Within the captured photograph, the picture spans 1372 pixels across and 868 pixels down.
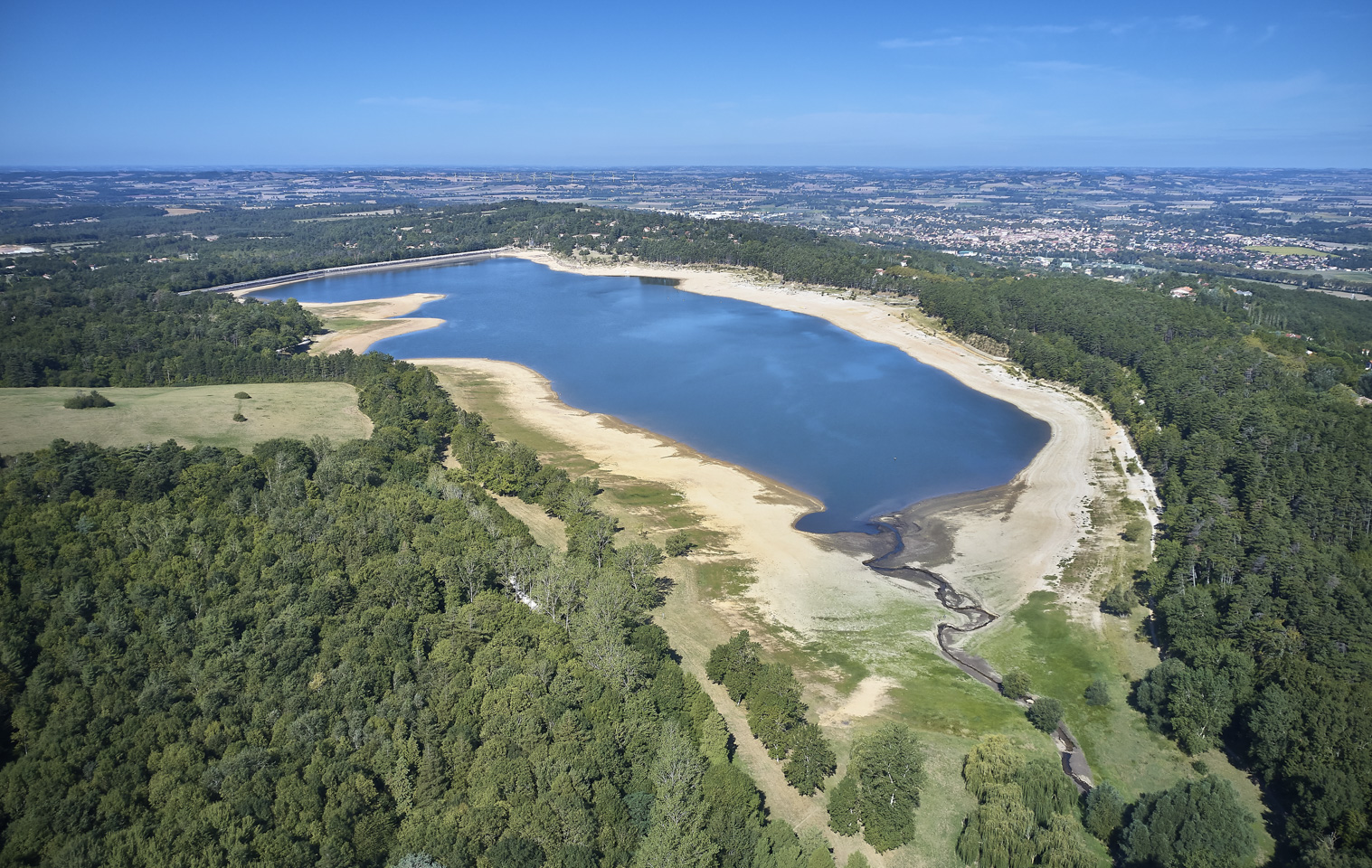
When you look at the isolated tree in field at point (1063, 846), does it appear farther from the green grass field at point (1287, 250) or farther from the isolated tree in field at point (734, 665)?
the green grass field at point (1287, 250)

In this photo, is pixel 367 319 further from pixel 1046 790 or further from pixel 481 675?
pixel 1046 790

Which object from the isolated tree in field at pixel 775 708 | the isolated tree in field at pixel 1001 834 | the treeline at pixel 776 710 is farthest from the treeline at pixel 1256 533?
the isolated tree in field at pixel 775 708

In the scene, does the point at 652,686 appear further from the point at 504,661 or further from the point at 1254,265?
the point at 1254,265

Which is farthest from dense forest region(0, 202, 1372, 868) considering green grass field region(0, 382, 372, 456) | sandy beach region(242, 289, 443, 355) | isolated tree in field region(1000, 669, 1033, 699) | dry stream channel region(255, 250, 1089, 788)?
sandy beach region(242, 289, 443, 355)

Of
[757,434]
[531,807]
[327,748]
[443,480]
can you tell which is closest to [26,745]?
[327,748]

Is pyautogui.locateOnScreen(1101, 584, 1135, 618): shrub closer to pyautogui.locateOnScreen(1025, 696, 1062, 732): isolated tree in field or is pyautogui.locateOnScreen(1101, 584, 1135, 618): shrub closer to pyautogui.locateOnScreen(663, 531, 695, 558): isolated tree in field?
pyautogui.locateOnScreen(1025, 696, 1062, 732): isolated tree in field
